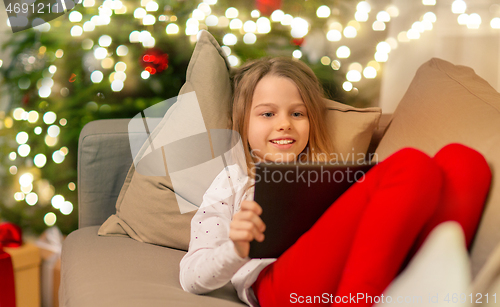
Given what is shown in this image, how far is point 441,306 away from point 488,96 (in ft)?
1.64

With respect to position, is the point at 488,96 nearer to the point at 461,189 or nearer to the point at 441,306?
the point at 461,189

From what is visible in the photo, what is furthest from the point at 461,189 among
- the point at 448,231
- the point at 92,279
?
the point at 92,279

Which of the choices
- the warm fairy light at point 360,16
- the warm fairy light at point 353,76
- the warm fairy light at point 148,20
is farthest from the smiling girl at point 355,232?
the warm fairy light at point 360,16

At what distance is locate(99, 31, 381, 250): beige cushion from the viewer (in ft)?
3.05

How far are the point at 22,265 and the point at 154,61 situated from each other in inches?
32.3

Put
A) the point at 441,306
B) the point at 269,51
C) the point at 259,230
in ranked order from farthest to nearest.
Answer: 1. the point at 269,51
2. the point at 259,230
3. the point at 441,306

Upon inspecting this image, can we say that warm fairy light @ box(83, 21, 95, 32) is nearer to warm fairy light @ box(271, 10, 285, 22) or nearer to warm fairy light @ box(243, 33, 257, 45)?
warm fairy light @ box(243, 33, 257, 45)

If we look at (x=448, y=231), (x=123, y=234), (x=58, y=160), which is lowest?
(x=123, y=234)

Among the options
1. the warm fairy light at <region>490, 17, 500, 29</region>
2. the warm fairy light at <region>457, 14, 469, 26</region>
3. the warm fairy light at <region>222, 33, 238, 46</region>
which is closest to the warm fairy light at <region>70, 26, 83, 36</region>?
the warm fairy light at <region>222, 33, 238, 46</region>

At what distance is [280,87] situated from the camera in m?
0.93

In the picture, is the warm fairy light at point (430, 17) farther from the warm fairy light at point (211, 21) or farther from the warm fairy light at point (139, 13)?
the warm fairy light at point (139, 13)

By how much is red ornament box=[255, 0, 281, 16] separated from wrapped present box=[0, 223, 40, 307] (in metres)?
1.23

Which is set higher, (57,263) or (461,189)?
(461,189)

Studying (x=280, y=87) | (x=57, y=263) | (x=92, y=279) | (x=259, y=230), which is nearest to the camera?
(x=259, y=230)
